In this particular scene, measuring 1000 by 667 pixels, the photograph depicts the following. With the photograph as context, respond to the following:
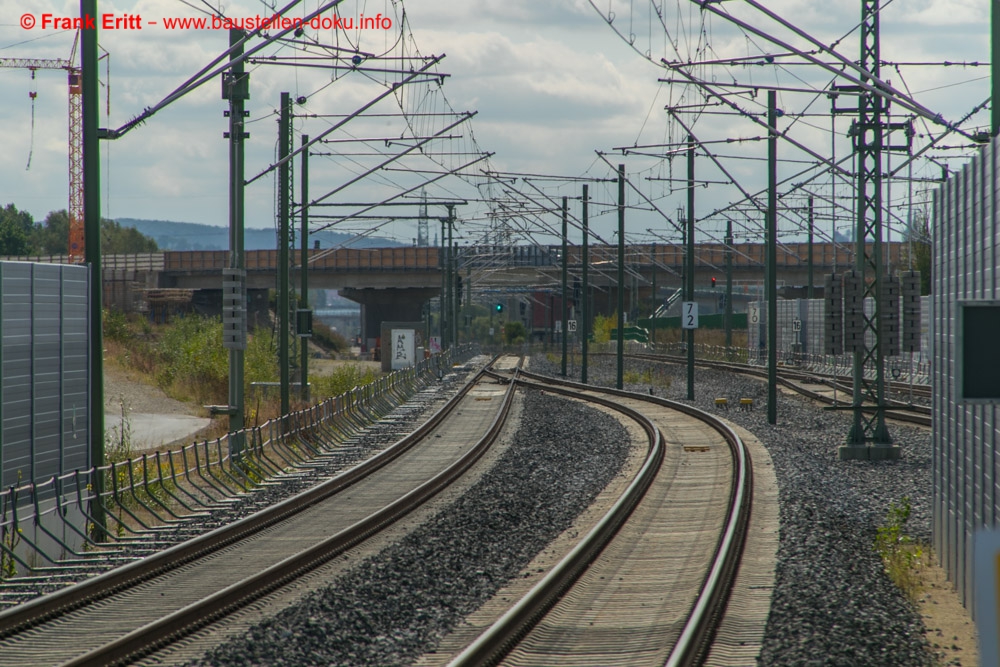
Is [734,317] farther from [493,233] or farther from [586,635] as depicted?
[586,635]

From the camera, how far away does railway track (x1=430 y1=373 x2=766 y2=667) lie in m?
8.67

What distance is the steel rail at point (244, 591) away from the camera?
27.2 feet

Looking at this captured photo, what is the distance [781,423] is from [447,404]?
1023 centimetres

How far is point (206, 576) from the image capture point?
451 inches

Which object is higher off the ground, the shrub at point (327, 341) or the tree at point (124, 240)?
the tree at point (124, 240)

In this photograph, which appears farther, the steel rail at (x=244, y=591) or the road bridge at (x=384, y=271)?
the road bridge at (x=384, y=271)

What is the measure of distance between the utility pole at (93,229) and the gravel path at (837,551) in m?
7.84

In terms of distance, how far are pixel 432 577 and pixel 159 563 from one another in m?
2.83

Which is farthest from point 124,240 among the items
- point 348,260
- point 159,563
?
point 159,563

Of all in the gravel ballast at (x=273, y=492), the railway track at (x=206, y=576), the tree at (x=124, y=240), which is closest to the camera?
the railway track at (x=206, y=576)

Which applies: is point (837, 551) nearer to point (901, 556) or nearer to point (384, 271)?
point (901, 556)

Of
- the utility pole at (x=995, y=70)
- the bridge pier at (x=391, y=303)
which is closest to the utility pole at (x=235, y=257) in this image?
the utility pole at (x=995, y=70)

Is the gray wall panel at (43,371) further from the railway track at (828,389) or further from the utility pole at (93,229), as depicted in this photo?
the railway track at (828,389)

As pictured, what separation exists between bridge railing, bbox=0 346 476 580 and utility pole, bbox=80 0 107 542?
0.18 m
